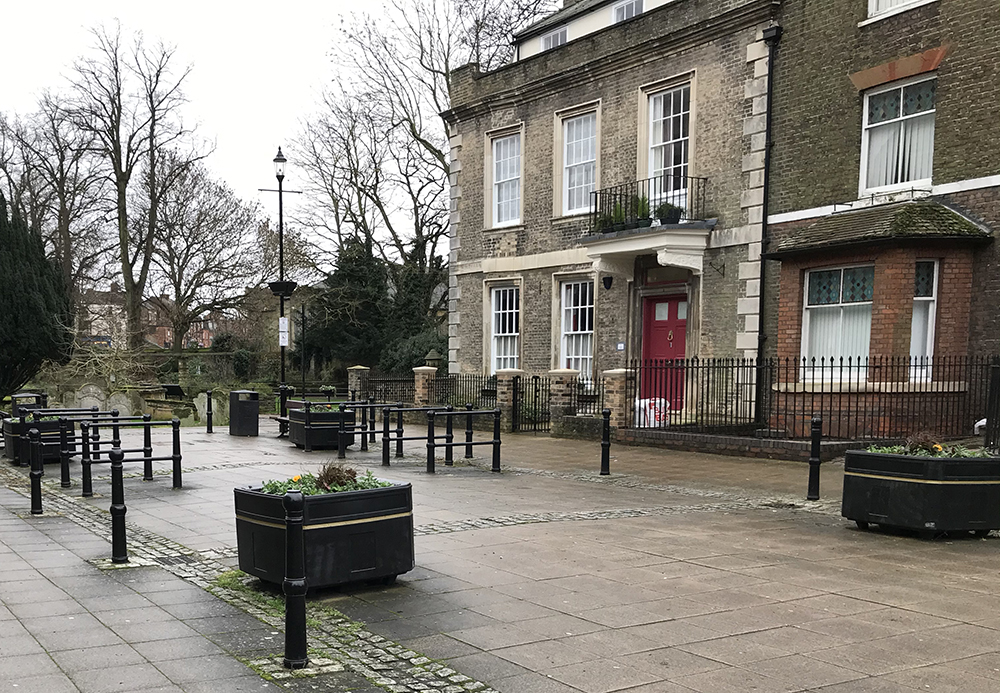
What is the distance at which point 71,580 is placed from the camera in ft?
22.0

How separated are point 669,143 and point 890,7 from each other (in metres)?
5.58

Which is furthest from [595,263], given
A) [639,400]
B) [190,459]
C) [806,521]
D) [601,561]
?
[601,561]

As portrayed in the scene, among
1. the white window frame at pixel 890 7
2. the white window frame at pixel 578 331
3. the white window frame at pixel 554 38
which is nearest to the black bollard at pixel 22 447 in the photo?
the white window frame at pixel 578 331

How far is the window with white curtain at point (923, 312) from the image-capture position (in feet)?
48.3

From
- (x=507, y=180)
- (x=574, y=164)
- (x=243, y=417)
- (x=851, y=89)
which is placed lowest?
(x=243, y=417)

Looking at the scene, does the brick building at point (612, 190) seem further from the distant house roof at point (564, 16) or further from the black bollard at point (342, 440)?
the black bollard at point (342, 440)

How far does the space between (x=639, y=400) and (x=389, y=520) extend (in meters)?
12.5

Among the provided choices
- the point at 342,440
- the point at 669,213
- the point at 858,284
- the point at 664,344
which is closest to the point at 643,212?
the point at 669,213

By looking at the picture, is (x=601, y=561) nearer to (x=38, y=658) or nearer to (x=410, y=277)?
(x=38, y=658)

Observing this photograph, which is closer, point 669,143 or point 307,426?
point 307,426

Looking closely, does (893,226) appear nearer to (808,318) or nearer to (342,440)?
(808,318)

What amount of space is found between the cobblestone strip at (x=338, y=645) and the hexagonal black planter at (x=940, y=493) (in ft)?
18.0

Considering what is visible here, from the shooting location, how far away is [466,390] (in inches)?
995

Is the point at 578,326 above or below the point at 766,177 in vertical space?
below
